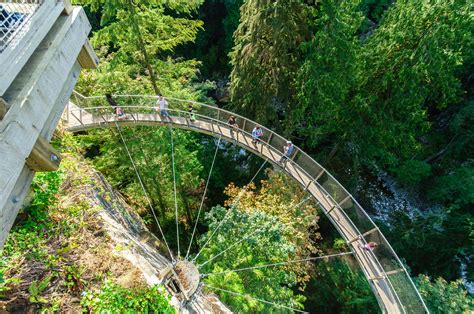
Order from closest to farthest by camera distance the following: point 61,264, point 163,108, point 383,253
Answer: point 61,264
point 383,253
point 163,108

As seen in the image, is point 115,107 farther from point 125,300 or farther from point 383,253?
point 383,253

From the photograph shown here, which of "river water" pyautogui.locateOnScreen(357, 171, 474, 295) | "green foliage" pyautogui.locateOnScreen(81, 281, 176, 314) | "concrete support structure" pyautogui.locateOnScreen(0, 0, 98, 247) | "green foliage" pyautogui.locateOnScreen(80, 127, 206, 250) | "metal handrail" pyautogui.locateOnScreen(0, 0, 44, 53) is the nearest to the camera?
"concrete support structure" pyautogui.locateOnScreen(0, 0, 98, 247)

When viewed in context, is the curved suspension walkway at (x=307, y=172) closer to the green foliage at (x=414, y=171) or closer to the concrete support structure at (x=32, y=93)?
the concrete support structure at (x=32, y=93)

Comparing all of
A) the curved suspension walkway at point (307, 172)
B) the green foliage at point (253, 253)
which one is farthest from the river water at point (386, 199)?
the green foliage at point (253, 253)

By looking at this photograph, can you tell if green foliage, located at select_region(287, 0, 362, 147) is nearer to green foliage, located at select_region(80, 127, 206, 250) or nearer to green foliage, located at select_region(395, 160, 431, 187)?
green foliage, located at select_region(80, 127, 206, 250)

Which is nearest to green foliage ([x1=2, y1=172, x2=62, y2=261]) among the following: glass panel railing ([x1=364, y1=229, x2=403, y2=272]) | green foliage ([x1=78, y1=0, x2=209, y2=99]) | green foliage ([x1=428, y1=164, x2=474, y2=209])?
green foliage ([x1=78, y1=0, x2=209, y2=99])

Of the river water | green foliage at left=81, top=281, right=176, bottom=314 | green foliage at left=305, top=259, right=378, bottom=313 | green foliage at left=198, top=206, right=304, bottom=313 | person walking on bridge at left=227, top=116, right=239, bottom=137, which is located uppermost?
green foliage at left=81, top=281, right=176, bottom=314

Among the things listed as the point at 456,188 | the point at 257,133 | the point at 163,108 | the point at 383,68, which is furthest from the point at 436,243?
the point at 163,108
